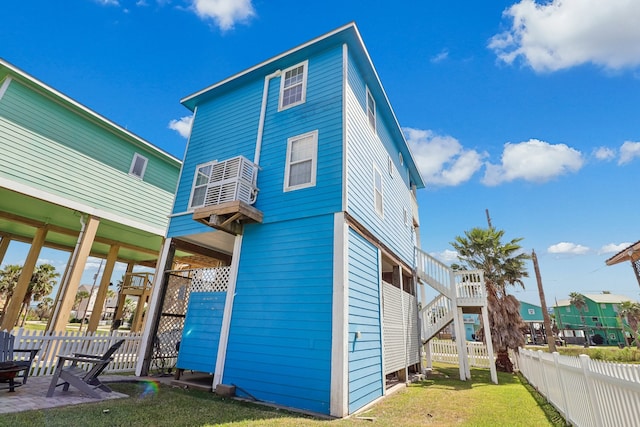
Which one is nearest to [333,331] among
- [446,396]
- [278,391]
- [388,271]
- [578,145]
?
[278,391]

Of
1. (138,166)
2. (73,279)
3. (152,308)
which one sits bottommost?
(152,308)

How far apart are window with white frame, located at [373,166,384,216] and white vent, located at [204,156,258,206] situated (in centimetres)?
370

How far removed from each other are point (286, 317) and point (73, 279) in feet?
26.1

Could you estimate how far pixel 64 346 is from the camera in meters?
8.22

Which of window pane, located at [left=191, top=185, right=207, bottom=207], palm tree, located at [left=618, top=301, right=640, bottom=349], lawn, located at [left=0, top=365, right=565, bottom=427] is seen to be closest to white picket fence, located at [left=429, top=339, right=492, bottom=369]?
lawn, located at [left=0, top=365, right=565, bottom=427]

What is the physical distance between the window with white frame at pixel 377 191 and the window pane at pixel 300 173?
2526 mm

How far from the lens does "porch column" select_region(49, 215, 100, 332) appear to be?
29.4 feet

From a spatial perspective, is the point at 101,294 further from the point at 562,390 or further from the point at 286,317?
the point at 562,390

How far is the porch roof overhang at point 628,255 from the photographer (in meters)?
8.68

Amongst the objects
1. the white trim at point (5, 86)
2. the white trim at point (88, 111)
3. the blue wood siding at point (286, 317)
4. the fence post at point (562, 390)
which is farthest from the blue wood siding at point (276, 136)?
the fence post at point (562, 390)

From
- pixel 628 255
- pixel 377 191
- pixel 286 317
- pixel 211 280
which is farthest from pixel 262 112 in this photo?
pixel 628 255

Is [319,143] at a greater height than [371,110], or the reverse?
[371,110]

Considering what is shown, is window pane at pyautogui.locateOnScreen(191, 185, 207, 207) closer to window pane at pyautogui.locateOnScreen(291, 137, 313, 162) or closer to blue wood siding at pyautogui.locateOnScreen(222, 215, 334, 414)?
blue wood siding at pyautogui.locateOnScreen(222, 215, 334, 414)

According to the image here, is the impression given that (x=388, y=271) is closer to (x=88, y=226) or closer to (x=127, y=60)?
(x=88, y=226)
